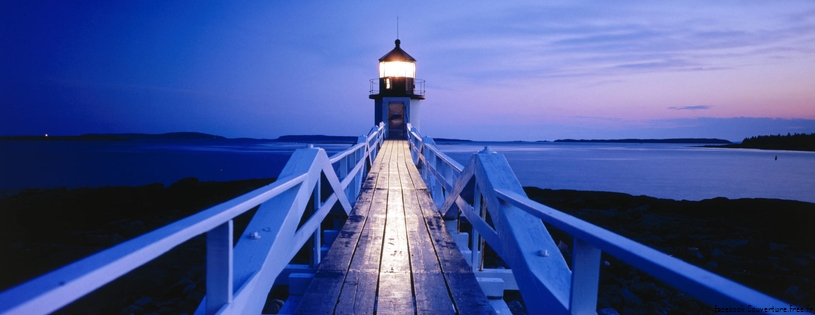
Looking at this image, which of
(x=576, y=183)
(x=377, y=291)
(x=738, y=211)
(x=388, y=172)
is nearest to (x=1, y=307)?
(x=377, y=291)

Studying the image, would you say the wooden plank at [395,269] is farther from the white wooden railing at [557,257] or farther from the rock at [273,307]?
the rock at [273,307]

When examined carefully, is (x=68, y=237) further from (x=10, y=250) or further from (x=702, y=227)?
(x=702, y=227)

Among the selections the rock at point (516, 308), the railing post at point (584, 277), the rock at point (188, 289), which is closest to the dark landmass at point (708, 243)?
the rock at point (516, 308)

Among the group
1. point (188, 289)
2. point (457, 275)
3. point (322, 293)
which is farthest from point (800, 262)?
point (188, 289)

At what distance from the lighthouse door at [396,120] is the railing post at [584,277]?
21.8 meters

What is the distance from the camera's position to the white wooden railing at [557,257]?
92cm

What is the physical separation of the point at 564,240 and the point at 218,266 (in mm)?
12478

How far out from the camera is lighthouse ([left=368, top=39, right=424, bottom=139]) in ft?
74.1

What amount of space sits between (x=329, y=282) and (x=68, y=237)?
15298mm

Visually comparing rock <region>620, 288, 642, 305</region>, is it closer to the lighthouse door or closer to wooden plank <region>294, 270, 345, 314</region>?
wooden plank <region>294, 270, 345, 314</region>

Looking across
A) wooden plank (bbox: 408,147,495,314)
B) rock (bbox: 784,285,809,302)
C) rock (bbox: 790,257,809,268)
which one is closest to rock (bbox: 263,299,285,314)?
wooden plank (bbox: 408,147,495,314)

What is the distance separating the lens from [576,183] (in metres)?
37.1

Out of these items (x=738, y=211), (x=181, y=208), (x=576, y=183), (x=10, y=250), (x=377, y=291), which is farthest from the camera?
(x=576, y=183)

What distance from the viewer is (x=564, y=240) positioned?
41.6 feet
